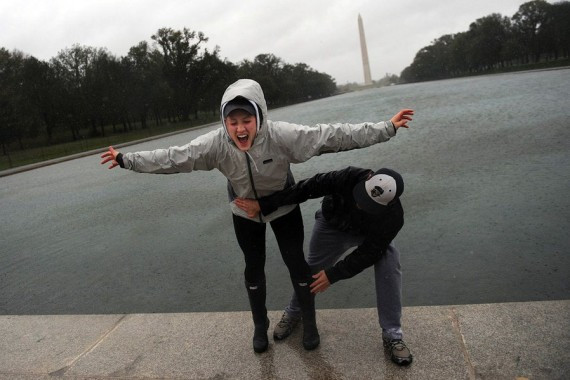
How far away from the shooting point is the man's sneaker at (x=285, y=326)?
3.34m

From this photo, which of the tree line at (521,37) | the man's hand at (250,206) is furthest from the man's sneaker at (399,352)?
the tree line at (521,37)

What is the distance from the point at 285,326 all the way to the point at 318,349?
1.20ft

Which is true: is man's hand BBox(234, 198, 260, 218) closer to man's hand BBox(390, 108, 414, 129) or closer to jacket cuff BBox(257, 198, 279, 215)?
jacket cuff BBox(257, 198, 279, 215)

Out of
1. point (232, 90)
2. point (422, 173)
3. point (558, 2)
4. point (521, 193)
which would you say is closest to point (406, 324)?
point (232, 90)

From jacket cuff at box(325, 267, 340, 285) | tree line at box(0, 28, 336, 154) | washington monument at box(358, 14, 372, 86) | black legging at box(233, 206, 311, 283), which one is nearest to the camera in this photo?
jacket cuff at box(325, 267, 340, 285)

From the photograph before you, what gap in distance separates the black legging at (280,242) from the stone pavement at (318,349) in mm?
496

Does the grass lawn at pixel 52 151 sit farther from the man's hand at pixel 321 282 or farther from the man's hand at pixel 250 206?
the man's hand at pixel 321 282

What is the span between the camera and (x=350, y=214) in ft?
9.84

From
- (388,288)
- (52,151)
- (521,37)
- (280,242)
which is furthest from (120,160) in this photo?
(521,37)

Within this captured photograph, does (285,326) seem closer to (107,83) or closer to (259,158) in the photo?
(259,158)

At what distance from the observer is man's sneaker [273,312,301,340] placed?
3.34m

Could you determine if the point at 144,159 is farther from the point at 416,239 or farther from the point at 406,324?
the point at 416,239

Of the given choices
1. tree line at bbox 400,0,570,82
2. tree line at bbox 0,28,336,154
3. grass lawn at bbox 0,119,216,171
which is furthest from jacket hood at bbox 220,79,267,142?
tree line at bbox 400,0,570,82

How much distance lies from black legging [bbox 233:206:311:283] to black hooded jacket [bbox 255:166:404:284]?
212 mm
